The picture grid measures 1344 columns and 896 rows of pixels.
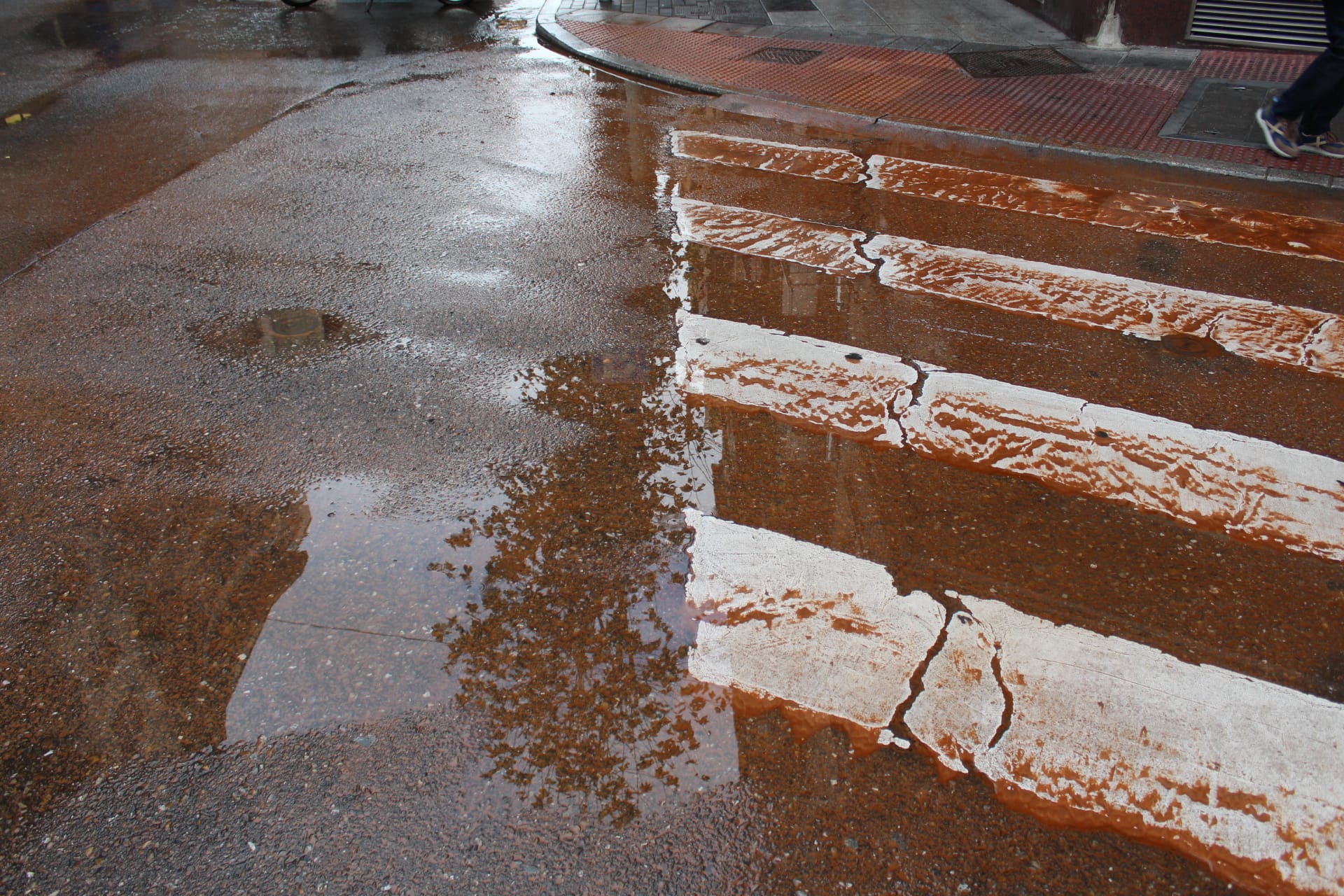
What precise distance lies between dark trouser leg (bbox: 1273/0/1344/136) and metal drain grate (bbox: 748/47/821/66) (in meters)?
4.44

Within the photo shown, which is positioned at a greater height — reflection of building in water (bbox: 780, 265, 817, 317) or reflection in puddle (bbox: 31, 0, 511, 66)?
reflection in puddle (bbox: 31, 0, 511, 66)

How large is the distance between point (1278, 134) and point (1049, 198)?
2238 mm

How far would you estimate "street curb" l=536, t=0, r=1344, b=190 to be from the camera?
23.0 feet

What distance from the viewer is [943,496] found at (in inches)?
148

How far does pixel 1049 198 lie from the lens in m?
6.61

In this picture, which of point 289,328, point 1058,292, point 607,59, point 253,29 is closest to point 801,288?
point 1058,292

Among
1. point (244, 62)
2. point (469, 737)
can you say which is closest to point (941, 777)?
point (469, 737)

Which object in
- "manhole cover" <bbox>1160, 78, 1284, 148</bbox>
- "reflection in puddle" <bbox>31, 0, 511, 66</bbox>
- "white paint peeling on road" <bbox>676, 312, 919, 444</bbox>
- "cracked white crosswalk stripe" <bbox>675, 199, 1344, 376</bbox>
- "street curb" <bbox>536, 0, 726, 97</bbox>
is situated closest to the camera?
"white paint peeling on road" <bbox>676, 312, 919, 444</bbox>

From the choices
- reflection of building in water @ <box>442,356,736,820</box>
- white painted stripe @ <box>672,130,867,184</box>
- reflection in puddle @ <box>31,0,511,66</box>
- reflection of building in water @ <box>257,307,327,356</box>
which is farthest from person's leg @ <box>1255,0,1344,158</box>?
reflection in puddle @ <box>31,0,511,66</box>

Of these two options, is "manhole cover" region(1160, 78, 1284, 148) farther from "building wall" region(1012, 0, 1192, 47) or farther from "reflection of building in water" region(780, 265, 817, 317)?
"reflection of building in water" region(780, 265, 817, 317)

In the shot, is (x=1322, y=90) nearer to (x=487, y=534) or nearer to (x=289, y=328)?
(x=487, y=534)

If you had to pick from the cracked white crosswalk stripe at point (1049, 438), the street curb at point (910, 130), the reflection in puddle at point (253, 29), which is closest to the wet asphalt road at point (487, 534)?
the cracked white crosswalk stripe at point (1049, 438)

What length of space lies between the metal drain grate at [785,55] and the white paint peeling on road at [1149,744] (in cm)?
818

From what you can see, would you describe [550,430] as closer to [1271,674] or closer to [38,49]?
[1271,674]
